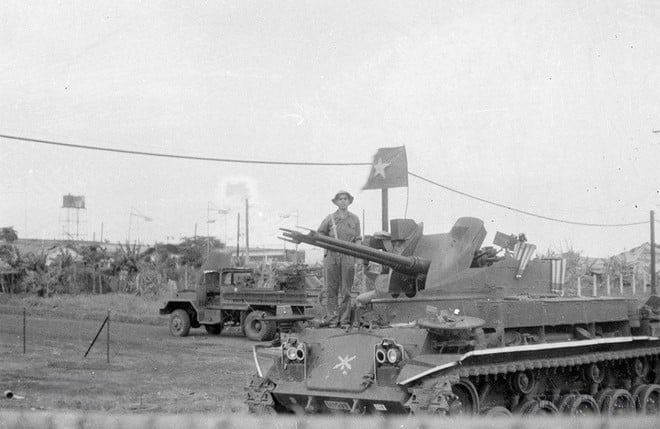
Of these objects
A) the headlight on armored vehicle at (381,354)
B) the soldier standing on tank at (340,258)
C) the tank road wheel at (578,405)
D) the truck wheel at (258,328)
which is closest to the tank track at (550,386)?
the tank road wheel at (578,405)

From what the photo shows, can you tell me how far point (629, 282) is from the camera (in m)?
42.0

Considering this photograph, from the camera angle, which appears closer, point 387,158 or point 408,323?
point 408,323

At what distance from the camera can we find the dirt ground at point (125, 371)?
1194 cm

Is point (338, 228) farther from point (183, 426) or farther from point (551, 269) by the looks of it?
point (183, 426)

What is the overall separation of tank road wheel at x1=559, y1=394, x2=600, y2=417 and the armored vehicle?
19 millimetres

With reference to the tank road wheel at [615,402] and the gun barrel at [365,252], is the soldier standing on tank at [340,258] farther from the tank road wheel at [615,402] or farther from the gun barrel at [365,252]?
the tank road wheel at [615,402]

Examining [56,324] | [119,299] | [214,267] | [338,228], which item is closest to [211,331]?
[214,267]

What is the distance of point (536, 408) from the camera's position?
9.62 meters

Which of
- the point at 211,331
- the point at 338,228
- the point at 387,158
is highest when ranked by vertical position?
the point at 387,158

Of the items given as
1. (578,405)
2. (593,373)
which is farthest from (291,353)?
(593,373)

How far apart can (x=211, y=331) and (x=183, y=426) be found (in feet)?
76.0

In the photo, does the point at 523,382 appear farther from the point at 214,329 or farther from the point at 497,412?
the point at 214,329

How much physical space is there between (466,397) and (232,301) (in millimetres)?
16555

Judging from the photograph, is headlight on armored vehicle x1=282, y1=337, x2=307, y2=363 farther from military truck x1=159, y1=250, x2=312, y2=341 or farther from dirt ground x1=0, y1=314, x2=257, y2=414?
military truck x1=159, y1=250, x2=312, y2=341
